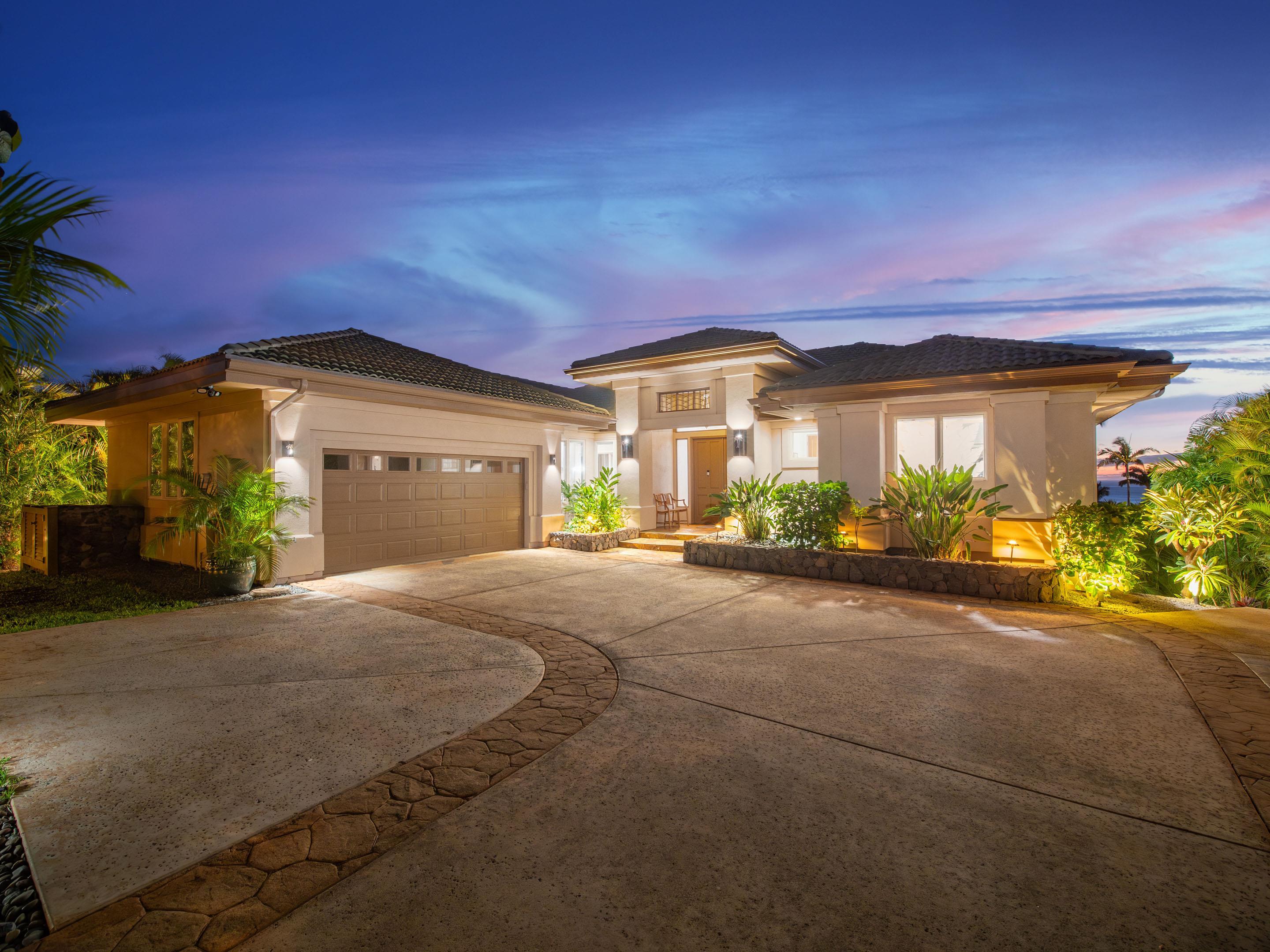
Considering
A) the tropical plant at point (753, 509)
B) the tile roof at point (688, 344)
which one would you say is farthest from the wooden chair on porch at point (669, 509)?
the tile roof at point (688, 344)

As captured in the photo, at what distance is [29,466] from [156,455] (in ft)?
8.65

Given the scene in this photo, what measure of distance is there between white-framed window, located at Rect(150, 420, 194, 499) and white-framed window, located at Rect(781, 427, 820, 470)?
12.7 m

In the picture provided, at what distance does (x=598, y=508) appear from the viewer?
13.3 m

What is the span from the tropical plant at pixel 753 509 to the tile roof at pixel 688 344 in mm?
3377

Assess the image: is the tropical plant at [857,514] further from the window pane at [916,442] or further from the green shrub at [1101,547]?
the green shrub at [1101,547]

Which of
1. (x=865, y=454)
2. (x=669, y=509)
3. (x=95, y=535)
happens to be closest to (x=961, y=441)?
(x=865, y=454)

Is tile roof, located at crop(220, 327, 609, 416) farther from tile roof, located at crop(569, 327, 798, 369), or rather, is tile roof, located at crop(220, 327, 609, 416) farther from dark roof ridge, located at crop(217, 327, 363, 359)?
tile roof, located at crop(569, 327, 798, 369)

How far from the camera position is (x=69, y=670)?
4875 millimetres

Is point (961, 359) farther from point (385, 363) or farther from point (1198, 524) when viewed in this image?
point (385, 363)

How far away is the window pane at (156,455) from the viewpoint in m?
11.3

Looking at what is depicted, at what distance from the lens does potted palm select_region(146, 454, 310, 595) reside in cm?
804

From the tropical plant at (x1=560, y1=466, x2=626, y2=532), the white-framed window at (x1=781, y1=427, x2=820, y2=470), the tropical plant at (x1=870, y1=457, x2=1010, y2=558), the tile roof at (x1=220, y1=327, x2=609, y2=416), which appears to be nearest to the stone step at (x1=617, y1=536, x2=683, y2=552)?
the tropical plant at (x1=560, y1=466, x2=626, y2=532)

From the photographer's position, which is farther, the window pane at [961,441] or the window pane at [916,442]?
the window pane at [916,442]

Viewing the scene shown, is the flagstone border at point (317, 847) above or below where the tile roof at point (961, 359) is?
below
